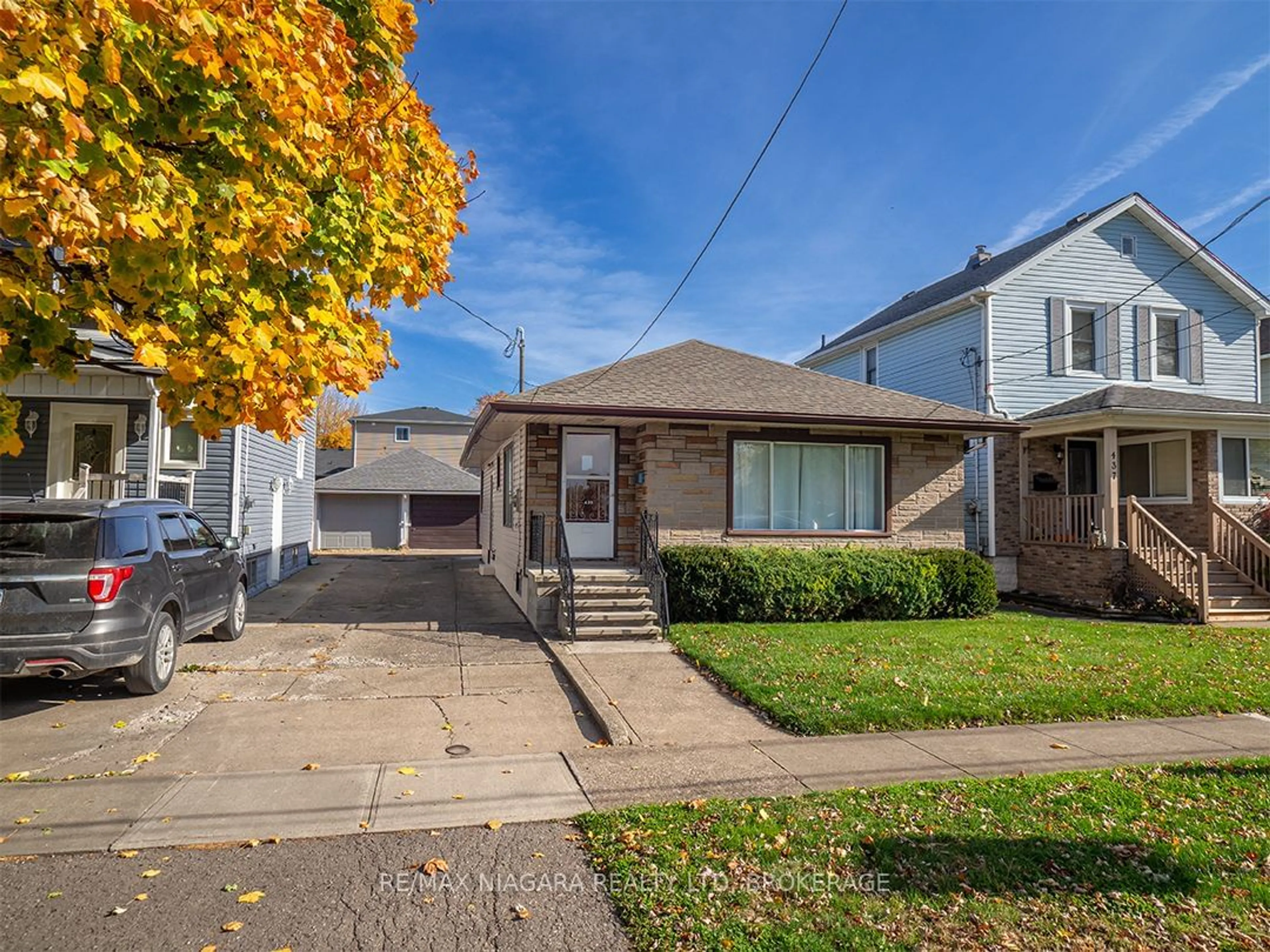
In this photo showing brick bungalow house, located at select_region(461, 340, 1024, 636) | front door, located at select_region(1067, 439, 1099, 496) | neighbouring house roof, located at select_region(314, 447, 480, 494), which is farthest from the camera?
neighbouring house roof, located at select_region(314, 447, 480, 494)

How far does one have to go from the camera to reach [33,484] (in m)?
11.5

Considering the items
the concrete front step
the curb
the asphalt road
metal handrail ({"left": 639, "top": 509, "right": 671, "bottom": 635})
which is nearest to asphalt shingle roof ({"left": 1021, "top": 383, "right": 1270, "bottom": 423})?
metal handrail ({"left": 639, "top": 509, "right": 671, "bottom": 635})

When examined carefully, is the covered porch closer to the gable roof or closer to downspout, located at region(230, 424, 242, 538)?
the gable roof

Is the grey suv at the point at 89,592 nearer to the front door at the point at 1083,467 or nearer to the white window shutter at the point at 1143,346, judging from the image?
the front door at the point at 1083,467

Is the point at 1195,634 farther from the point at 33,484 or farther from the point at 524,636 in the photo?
the point at 33,484

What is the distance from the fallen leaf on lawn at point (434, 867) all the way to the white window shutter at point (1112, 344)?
18.3 meters

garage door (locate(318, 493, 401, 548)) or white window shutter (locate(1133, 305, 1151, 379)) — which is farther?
garage door (locate(318, 493, 401, 548))

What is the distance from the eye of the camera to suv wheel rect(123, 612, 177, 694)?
6.60 meters

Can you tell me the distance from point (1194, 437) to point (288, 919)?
58.9 ft

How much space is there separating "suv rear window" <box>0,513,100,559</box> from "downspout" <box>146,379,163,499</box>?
478cm

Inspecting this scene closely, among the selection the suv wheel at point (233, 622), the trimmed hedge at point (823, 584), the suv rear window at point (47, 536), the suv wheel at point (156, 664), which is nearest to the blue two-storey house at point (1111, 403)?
the trimmed hedge at point (823, 584)

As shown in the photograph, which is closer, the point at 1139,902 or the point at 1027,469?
the point at 1139,902

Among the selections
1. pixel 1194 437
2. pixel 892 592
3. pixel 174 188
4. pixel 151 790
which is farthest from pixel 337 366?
pixel 1194 437

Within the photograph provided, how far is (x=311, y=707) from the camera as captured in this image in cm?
662
